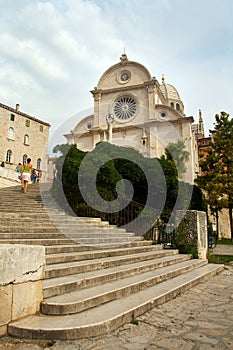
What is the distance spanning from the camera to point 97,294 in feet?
11.3

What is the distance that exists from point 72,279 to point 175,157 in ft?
93.2

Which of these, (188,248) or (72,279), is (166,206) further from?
(72,279)

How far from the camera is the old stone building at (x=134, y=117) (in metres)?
35.2

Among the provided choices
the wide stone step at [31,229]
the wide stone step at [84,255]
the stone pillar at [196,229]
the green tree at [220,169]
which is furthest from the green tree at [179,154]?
the wide stone step at [31,229]

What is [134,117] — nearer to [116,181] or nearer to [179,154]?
[179,154]

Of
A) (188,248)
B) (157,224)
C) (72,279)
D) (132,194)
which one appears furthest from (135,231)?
(72,279)

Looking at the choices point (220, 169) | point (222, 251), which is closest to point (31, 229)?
point (222, 251)

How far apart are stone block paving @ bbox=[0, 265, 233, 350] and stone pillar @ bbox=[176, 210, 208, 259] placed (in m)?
3.84

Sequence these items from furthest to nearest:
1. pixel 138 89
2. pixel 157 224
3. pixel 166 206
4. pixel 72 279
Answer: pixel 138 89 → pixel 166 206 → pixel 157 224 → pixel 72 279

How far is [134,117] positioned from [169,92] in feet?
72.0

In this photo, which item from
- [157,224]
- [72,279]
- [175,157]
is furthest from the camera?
[175,157]

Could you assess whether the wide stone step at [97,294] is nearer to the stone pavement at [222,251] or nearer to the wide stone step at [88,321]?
the wide stone step at [88,321]

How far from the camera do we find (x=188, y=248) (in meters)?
8.26

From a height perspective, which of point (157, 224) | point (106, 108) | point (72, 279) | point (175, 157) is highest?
point (106, 108)
